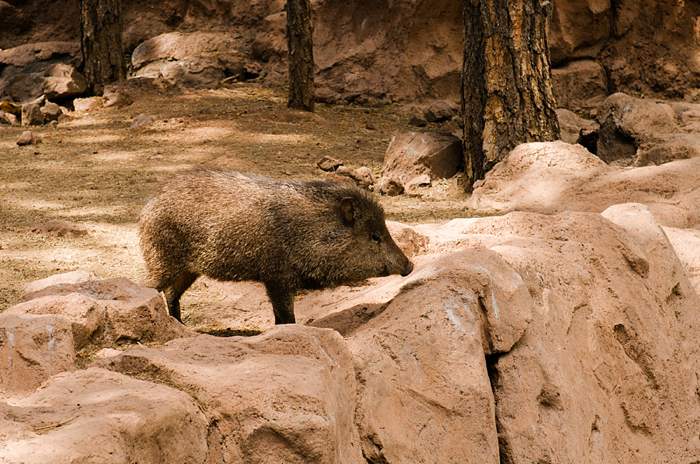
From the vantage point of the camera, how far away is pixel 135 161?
900 cm

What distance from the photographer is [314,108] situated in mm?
11250

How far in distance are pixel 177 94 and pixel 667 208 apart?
6811 millimetres

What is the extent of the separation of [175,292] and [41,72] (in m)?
8.44

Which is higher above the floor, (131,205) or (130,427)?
(130,427)

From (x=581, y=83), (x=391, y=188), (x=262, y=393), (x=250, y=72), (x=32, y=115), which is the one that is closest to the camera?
(x=262, y=393)

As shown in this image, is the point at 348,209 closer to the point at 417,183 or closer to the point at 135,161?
the point at 417,183

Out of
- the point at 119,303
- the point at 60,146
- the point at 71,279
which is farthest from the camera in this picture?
the point at 60,146

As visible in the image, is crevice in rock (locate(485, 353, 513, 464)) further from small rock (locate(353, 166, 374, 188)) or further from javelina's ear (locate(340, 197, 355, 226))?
small rock (locate(353, 166, 374, 188))

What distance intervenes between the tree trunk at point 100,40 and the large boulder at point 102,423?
9186 millimetres

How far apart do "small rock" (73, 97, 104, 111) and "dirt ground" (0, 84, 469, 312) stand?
0.18 m

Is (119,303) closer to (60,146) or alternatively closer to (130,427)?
(130,427)

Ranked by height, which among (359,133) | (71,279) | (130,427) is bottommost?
(359,133)

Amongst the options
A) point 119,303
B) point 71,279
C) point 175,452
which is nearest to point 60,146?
point 71,279

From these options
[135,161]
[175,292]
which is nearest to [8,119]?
[135,161]
